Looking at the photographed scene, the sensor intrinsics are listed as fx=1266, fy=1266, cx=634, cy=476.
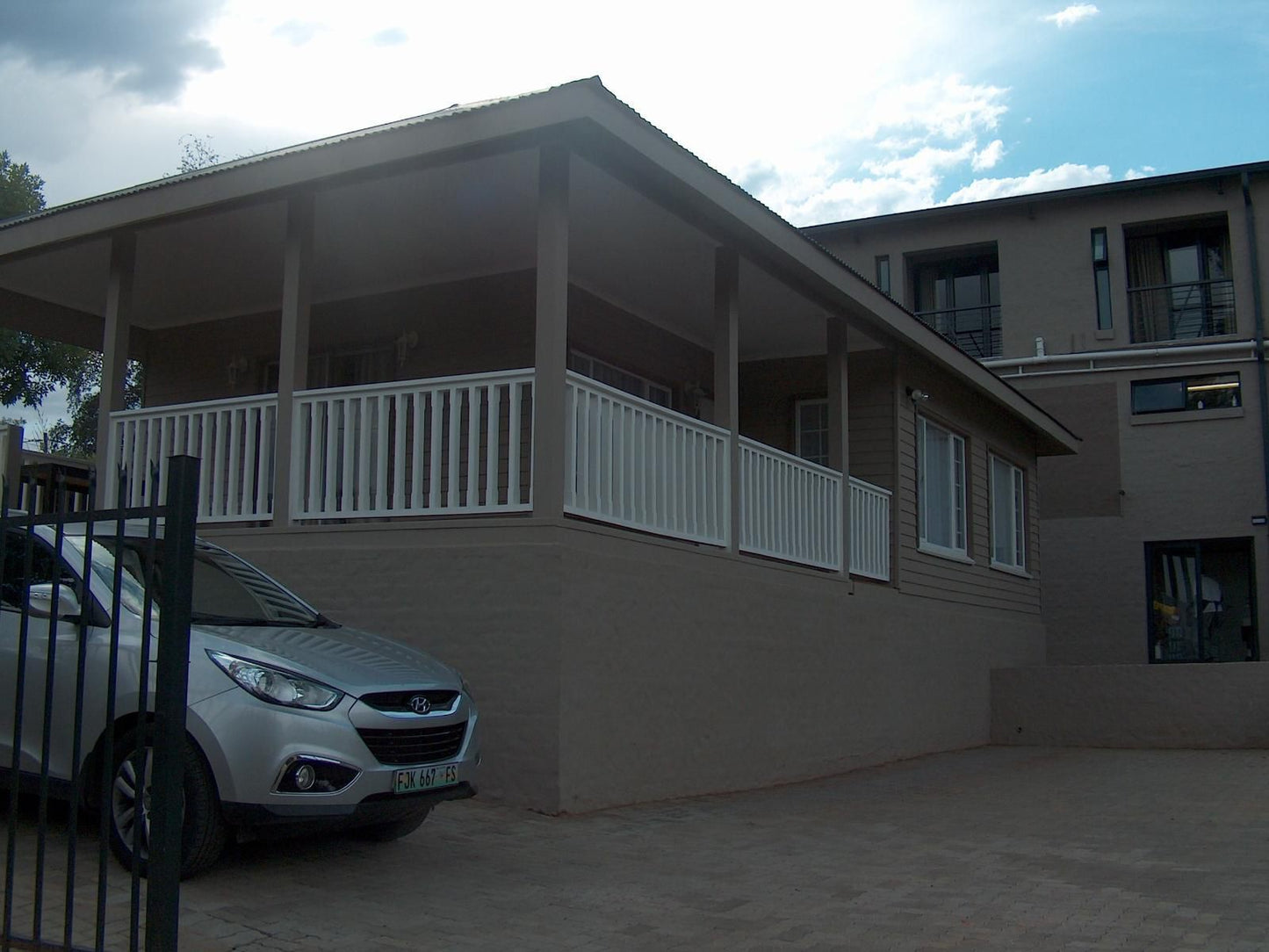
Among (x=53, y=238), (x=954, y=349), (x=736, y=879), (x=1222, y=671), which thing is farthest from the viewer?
(x=1222, y=671)

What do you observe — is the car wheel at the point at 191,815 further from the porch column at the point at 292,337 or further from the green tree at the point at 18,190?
the green tree at the point at 18,190

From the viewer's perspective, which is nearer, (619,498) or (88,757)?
(88,757)

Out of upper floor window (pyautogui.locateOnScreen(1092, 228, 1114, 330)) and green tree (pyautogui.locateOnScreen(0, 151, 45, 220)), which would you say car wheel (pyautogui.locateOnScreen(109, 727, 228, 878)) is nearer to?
upper floor window (pyautogui.locateOnScreen(1092, 228, 1114, 330))

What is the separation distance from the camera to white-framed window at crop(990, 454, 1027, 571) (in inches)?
703

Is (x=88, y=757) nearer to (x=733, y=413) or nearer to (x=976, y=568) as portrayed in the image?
Result: (x=733, y=413)

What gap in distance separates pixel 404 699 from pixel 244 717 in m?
0.81

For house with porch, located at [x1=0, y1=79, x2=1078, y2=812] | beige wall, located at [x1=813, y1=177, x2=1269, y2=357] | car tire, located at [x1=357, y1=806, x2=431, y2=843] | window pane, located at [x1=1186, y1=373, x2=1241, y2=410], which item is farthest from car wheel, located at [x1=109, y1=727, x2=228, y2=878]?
beige wall, located at [x1=813, y1=177, x2=1269, y2=357]

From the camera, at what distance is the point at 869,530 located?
13602 mm

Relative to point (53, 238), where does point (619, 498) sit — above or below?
below

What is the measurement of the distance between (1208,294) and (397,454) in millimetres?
17812

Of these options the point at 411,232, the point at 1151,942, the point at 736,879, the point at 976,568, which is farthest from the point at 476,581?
the point at 976,568

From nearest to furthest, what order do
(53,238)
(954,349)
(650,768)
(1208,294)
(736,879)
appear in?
(736,879)
(650,768)
(53,238)
(954,349)
(1208,294)

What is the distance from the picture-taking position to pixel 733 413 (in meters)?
10.4

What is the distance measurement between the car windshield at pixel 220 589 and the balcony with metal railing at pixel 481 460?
1711mm
